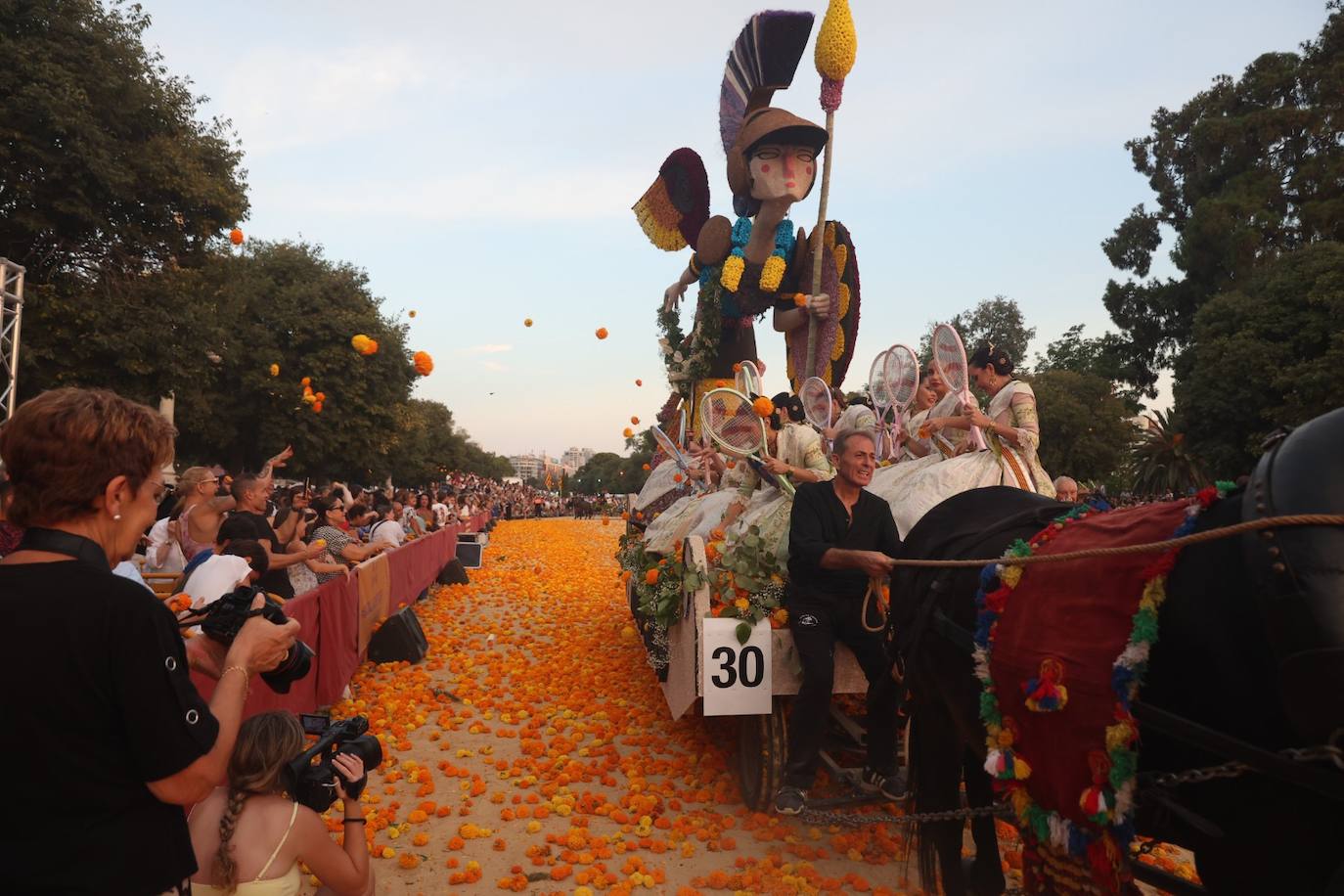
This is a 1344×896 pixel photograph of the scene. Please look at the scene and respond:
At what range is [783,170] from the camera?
13812mm

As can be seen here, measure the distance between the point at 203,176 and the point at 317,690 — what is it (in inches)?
656

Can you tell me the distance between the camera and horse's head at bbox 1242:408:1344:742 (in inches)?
64.7

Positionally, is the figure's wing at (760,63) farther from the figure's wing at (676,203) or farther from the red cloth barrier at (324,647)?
the red cloth barrier at (324,647)

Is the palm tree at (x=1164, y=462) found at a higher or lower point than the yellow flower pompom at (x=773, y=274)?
lower

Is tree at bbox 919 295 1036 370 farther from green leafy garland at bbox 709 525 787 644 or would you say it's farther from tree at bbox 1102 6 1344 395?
green leafy garland at bbox 709 525 787 644

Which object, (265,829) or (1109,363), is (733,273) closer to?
(265,829)

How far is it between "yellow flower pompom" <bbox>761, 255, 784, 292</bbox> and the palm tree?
866 inches

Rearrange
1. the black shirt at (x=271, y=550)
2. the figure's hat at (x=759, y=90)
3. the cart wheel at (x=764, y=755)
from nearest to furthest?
the cart wheel at (x=764, y=755), the black shirt at (x=271, y=550), the figure's hat at (x=759, y=90)

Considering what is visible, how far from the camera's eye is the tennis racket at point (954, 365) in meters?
5.83

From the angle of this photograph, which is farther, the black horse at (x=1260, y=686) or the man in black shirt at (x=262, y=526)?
the man in black shirt at (x=262, y=526)

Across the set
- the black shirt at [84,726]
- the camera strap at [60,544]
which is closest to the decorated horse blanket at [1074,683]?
the black shirt at [84,726]

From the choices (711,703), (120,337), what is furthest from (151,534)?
(120,337)

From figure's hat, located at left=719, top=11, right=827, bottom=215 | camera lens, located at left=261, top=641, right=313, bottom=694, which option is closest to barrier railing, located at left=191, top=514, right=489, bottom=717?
camera lens, located at left=261, top=641, right=313, bottom=694

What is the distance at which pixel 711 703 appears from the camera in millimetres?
4500
